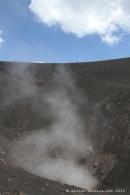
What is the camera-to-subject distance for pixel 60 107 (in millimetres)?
21656

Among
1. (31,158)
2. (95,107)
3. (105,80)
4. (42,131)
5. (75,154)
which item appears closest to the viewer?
(31,158)

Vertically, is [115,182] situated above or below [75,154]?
below

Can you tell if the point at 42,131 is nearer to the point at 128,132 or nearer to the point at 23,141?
the point at 23,141

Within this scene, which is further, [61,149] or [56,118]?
[56,118]

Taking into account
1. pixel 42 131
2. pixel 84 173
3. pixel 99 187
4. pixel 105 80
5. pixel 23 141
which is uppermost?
pixel 105 80

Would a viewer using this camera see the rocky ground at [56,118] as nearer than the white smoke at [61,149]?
Yes

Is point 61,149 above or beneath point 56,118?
beneath

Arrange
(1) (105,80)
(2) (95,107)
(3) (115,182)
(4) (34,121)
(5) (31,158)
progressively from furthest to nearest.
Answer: (1) (105,80) → (2) (95,107) → (4) (34,121) → (5) (31,158) → (3) (115,182)

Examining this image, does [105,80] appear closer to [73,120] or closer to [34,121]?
[73,120]

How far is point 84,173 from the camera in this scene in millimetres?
14758

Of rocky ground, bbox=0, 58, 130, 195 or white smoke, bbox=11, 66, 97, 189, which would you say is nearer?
rocky ground, bbox=0, 58, 130, 195

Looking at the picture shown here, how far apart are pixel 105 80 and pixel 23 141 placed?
14824 mm

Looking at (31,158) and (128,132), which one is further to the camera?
(128,132)

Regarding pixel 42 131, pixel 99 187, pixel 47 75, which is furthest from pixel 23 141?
pixel 47 75
